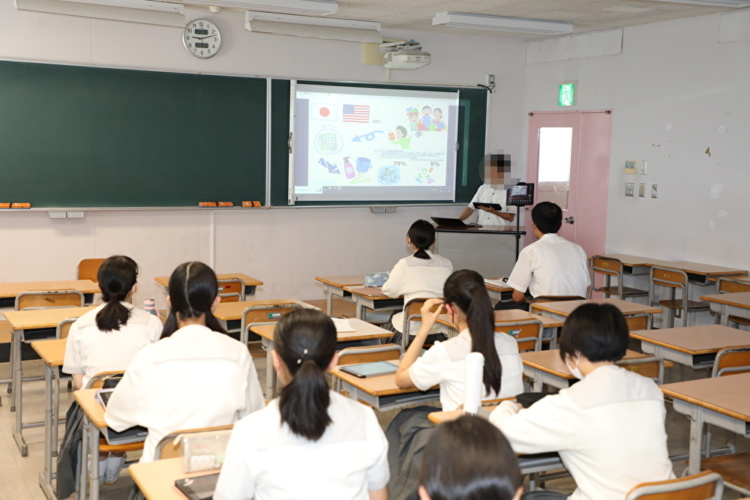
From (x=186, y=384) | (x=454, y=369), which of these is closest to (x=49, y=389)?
(x=186, y=384)

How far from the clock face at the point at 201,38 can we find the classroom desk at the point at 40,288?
2978 mm

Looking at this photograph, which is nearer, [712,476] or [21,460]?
[712,476]

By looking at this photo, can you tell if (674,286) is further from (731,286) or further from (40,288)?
(40,288)

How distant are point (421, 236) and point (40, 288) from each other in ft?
8.68

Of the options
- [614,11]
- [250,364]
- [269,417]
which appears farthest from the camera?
[614,11]

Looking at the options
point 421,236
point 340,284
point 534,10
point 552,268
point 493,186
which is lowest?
point 340,284

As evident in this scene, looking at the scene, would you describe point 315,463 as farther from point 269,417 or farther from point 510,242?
point 510,242

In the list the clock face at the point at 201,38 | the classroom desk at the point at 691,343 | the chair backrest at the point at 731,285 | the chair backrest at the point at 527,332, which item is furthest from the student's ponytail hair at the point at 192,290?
the clock face at the point at 201,38

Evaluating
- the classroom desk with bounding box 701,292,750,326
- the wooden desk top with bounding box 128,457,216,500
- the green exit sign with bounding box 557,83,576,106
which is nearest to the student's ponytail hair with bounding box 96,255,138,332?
the wooden desk top with bounding box 128,457,216,500

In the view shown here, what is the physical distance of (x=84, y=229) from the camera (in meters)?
7.63

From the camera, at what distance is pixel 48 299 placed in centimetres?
536

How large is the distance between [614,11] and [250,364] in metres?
6.12

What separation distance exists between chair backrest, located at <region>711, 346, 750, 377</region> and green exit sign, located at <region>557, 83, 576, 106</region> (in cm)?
566

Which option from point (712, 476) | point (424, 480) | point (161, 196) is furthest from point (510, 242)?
point (424, 480)
